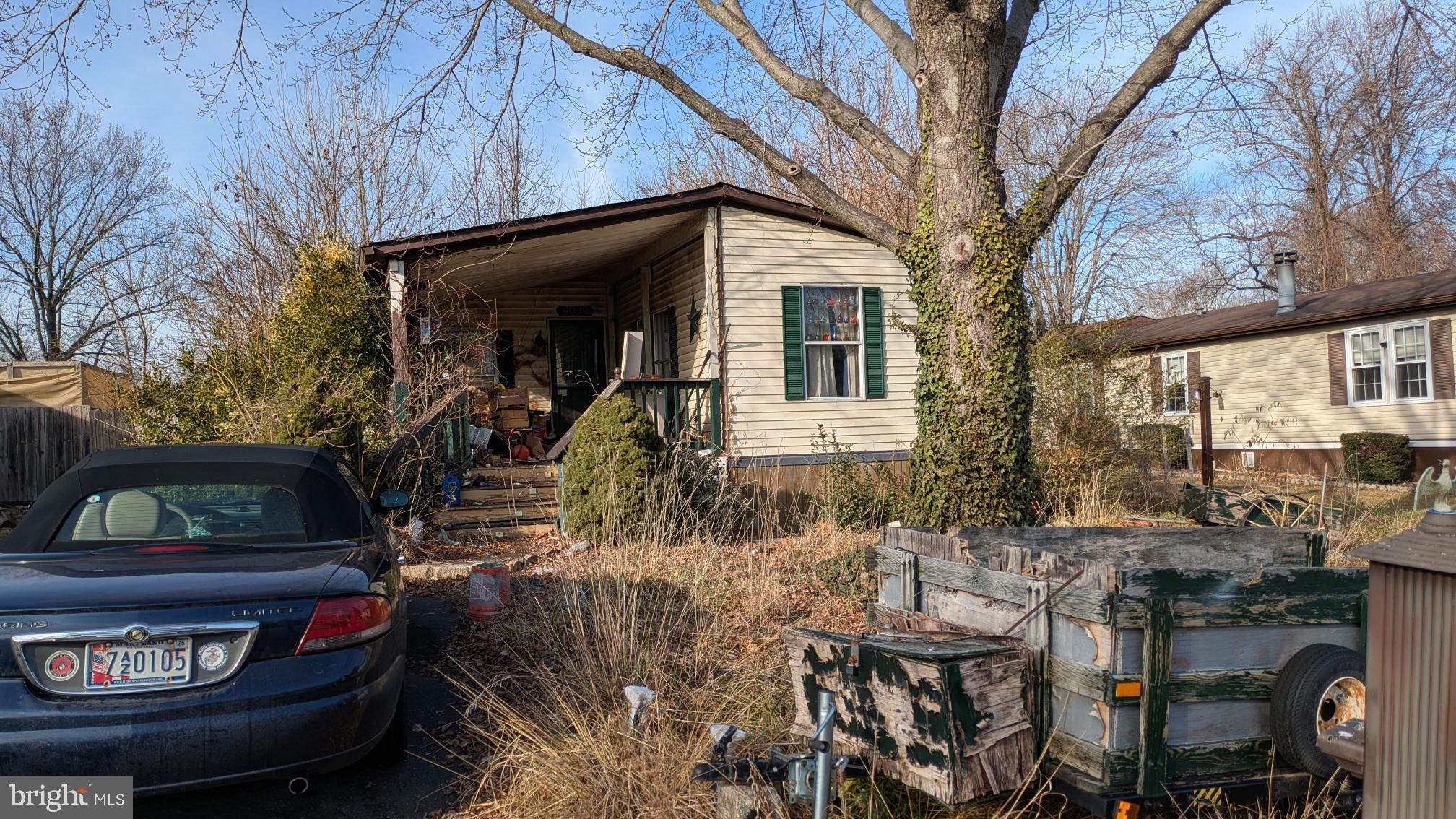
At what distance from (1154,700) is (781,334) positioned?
9491 mm

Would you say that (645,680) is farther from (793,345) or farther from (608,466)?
(793,345)

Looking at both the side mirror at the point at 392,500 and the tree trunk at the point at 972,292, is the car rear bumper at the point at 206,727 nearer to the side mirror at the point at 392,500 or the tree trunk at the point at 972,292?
the side mirror at the point at 392,500

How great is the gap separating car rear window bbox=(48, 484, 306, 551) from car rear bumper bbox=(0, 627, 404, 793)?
929 mm

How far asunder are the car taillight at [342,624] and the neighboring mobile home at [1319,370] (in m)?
13.4

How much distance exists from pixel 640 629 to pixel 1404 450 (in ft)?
61.4

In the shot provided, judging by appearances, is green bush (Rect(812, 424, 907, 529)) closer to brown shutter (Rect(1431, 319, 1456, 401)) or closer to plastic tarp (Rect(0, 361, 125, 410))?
brown shutter (Rect(1431, 319, 1456, 401))

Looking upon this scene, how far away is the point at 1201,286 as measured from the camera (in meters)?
34.3

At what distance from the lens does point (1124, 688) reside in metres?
2.84

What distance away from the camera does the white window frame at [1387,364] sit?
1761 cm

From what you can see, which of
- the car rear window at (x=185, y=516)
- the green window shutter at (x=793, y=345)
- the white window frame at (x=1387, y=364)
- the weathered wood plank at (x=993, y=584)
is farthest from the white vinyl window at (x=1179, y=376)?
the car rear window at (x=185, y=516)

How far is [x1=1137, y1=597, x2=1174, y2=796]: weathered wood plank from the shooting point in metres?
2.87

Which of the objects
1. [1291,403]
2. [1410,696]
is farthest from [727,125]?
[1291,403]

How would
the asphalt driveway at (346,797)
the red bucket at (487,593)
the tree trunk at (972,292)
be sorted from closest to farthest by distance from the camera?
the asphalt driveway at (346,797)
the red bucket at (487,593)
the tree trunk at (972,292)

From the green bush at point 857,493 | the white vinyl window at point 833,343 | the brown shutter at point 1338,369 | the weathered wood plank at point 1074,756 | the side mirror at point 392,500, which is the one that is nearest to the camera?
the weathered wood plank at point 1074,756
